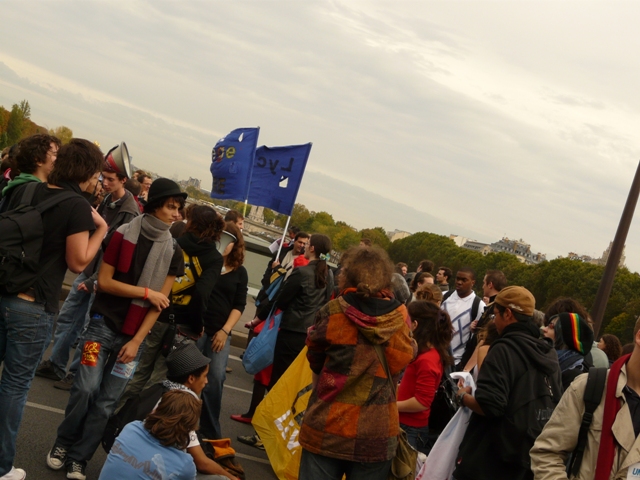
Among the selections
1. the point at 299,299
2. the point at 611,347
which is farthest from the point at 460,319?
the point at 299,299

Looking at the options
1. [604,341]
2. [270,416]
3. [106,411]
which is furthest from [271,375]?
[604,341]

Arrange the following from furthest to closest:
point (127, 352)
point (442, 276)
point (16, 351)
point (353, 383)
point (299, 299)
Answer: point (442, 276) < point (299, 299) < point (127, 352) < point (16, 351) < point (353, 383)

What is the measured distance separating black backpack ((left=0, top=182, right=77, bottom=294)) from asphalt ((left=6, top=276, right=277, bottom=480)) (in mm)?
1433

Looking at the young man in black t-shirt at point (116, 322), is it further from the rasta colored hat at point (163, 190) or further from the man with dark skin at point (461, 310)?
the man with dark skin at point (461, 310)

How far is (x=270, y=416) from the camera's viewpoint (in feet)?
19.0

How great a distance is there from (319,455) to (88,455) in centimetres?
180

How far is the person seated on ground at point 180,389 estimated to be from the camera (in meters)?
4.05

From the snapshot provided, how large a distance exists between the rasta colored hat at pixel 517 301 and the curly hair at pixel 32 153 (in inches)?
121

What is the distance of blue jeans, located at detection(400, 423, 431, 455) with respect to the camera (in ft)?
16.8

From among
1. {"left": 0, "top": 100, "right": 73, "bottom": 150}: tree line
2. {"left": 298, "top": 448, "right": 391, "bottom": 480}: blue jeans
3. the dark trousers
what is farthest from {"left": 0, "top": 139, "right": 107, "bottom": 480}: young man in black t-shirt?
{"left": 0, "top": 100, "right": 73, "bottom": 150}: tree line

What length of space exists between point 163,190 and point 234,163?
5.48 m

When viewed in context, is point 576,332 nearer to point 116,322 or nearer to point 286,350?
point 286,350

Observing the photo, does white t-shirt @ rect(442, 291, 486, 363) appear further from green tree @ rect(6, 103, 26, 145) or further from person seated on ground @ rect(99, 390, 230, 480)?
green tree @ rect(6, 103, 26, 145)

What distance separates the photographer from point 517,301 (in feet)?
13.6
